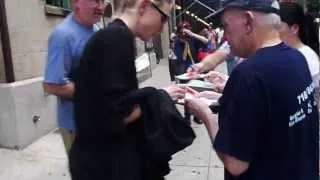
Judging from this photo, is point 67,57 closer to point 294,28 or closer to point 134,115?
point 134,115

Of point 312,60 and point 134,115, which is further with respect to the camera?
point 312,60

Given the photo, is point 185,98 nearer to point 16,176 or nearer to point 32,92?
point 16,176

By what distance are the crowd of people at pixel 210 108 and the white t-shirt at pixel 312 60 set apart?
937 millimetres

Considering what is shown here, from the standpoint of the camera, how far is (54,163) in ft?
19.6

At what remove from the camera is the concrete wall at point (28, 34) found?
658 cm

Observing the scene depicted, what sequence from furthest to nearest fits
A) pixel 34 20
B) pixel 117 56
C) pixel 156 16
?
pixel 34 20
pixel 156 16
pixel 117 56

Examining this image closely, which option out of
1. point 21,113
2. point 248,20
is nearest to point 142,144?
point 248,20

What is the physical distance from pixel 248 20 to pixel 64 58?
1.62 meters

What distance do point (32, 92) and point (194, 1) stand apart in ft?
77.9

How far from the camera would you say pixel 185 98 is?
2.37m

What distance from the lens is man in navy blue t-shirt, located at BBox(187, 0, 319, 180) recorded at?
1.92 metres

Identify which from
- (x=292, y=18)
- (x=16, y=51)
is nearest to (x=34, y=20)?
(x=16, y=51)

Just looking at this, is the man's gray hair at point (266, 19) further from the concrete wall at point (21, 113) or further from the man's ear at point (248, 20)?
the concrete wall at point (21, 113)

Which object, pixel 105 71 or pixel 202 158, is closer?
pixel 105 71
